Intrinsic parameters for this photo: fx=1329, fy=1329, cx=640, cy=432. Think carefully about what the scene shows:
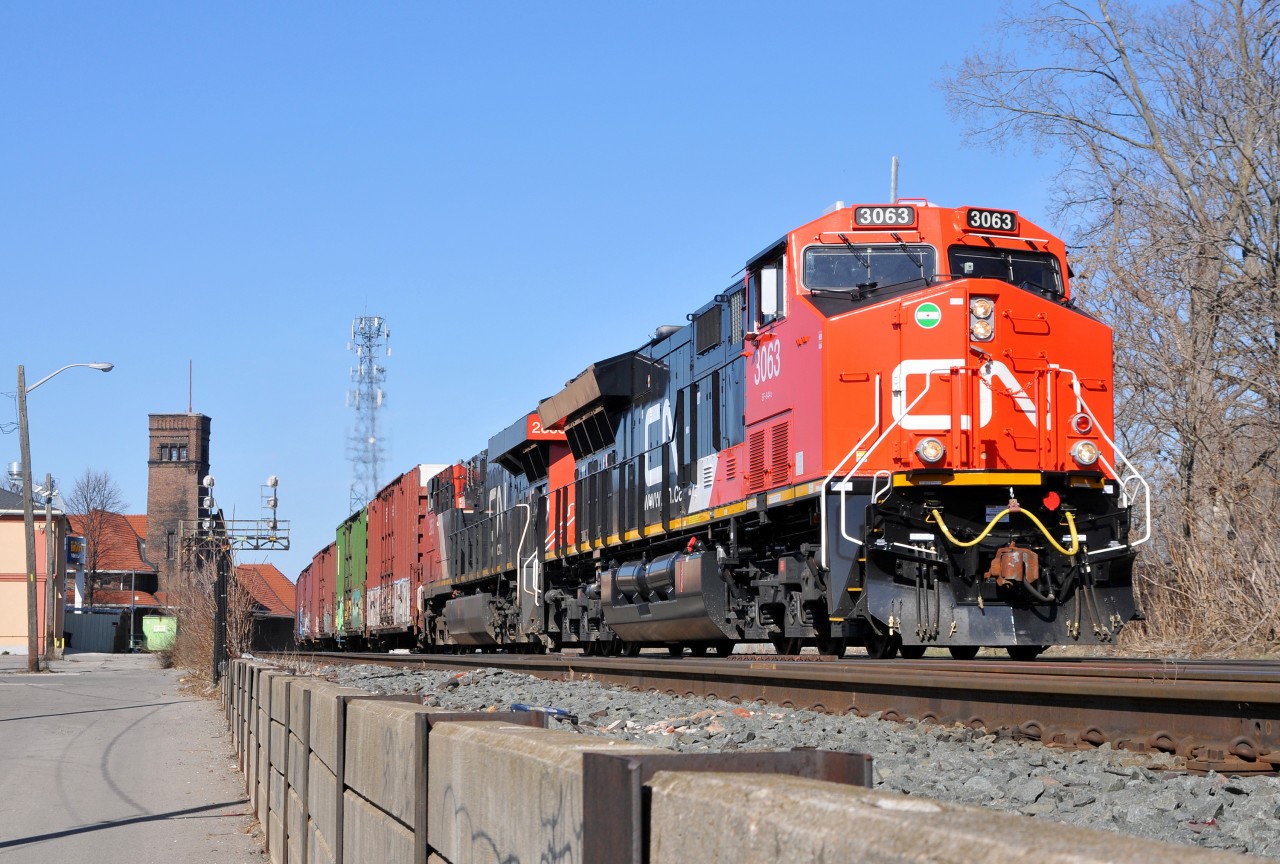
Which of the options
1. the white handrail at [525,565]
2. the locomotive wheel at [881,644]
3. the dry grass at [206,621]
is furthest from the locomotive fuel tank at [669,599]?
the dry grass at [206,621]

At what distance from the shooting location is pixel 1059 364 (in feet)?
36.0

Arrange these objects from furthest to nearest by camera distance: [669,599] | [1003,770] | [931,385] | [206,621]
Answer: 1. [206,621]
2. [669,599]
3. [931,385]
4. [1003,770]

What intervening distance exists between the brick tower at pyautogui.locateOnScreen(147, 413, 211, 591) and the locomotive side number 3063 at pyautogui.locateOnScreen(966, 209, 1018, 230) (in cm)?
8812

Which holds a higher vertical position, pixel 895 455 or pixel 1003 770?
pixel 895 455

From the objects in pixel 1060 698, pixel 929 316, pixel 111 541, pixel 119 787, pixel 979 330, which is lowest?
pixel 119 787

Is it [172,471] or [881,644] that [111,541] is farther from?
[881,644]

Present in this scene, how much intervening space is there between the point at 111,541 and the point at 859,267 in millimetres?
92758

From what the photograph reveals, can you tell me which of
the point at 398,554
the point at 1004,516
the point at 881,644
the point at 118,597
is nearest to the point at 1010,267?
the point at 1004,516

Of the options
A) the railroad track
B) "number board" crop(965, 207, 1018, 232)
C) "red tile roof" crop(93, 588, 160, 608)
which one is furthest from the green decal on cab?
"red tile roof" crop(93, 588, 160, 608)

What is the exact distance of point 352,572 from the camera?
36.7 metres

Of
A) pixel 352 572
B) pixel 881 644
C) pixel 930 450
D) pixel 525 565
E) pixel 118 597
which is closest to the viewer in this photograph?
pixel 930 450

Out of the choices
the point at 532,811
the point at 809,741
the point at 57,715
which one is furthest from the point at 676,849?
the point at 57,715

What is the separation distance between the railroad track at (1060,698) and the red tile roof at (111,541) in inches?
3534

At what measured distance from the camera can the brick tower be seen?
94.4 metres
